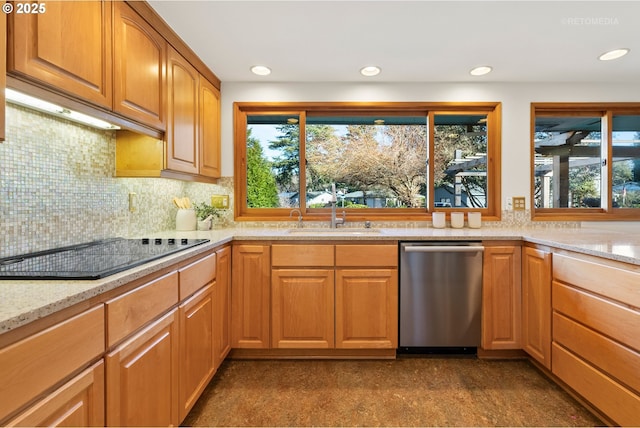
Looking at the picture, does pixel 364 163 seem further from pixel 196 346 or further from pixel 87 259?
pixel 87 259

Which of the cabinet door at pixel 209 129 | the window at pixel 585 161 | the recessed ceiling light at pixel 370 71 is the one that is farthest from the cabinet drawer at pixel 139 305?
the window at pixel 585 161

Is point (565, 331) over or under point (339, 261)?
under

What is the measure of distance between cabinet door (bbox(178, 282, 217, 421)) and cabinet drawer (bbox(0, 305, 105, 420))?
1.75ft

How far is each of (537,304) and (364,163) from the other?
1678mm

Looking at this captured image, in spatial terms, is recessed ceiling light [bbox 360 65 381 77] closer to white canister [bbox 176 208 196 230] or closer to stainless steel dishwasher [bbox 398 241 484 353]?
stainless steel dishwasher [bbox 398 241 484 353]

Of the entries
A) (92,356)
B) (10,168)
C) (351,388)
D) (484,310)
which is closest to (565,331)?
(484,310)

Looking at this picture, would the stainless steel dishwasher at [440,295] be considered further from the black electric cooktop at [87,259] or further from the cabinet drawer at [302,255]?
the black electric cooktop at [87,259]

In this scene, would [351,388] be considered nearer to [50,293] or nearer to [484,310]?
[484,310]

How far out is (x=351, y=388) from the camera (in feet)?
5.91

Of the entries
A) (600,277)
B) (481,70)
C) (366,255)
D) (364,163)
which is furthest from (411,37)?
(600,277)

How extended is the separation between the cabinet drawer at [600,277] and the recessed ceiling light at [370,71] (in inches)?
71.1

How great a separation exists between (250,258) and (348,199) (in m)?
1.09

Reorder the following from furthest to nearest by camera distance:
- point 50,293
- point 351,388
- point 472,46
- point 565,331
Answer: point 472,46 → point 351,388 → point 565,331 → point 50,293

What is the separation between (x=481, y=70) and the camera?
2.35 meters
